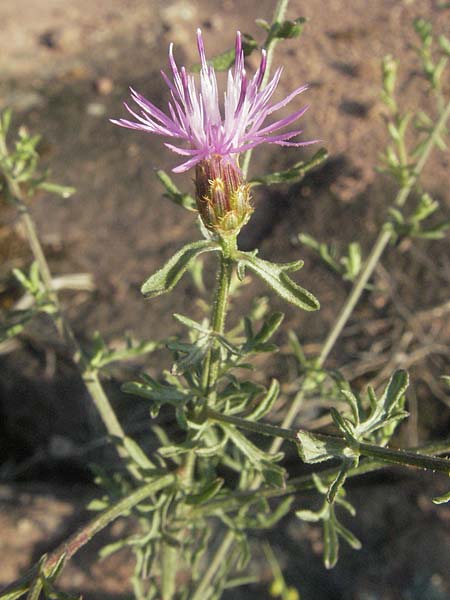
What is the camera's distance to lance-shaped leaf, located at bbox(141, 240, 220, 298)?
1359 mm

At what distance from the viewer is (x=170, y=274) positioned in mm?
1384

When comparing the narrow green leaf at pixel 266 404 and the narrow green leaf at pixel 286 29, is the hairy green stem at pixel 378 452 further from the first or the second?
the narrow green leaf at pixel 286 29

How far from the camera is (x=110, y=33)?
21.1 feet

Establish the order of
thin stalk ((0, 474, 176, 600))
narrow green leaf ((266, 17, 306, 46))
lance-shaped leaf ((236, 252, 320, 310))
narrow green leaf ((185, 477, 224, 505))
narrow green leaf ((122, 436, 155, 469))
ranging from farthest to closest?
narrow green leaf ((122, 436, 155, 469)) < narrow green leaf ((185, 477, 224, 505)) < narrow green leaf ((266, 17, 306, 46)) < thin stalk ((0, 474, 176, 600)) < lance-shaped leaf ((236, 252, 320, 310))

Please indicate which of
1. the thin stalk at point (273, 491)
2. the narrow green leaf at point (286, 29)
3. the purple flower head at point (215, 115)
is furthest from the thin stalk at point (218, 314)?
the narrow green leaf at point (286, 29)

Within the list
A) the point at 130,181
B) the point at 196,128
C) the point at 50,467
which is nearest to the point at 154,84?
the point at 130,181

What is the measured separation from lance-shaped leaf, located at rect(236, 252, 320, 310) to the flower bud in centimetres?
7

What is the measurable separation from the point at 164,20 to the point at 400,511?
206 inches

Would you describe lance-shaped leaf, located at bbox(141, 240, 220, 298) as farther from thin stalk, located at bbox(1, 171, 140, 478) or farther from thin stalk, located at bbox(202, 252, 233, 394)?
thin stalk, located at bbox(1, 171, 140, 478)

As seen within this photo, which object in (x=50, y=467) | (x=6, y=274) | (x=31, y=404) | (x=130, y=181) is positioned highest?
(x=130, y=181)

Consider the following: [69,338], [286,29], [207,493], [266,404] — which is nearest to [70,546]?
[207,493]

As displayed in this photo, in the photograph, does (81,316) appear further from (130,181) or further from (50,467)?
(130,181)

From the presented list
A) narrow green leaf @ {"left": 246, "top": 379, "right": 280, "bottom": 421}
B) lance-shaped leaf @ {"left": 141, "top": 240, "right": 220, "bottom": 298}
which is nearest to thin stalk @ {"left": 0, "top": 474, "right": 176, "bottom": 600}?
narrow green leaf @ {"left": 246, "top": 379, "right": 280, "bottom": 421}

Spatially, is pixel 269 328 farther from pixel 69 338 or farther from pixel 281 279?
pixel 69 338
